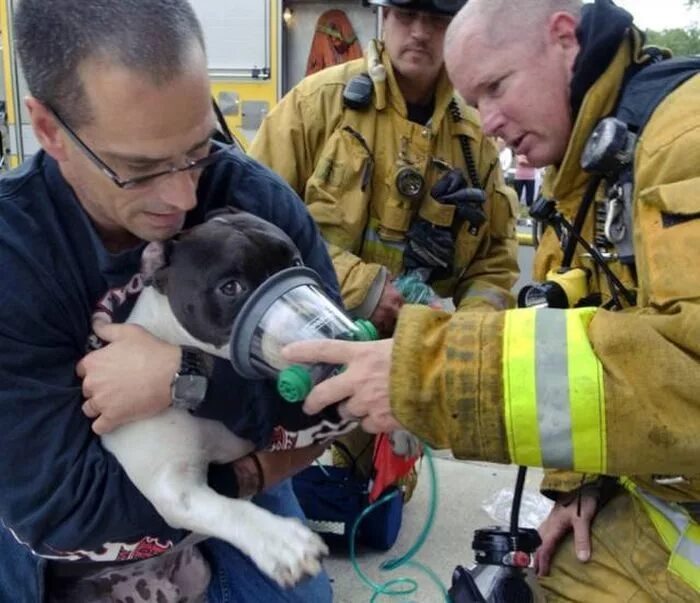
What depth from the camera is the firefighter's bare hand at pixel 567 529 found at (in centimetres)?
228

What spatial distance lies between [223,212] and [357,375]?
56 cm

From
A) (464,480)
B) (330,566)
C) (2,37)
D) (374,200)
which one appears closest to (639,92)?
(374,200)

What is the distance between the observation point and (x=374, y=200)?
148 inches

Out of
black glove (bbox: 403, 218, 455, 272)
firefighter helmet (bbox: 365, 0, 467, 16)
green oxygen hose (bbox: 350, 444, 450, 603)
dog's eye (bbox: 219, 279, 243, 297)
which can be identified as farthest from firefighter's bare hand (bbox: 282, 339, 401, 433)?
firefighter helmet (bbox: 365, 0, 467, 16)

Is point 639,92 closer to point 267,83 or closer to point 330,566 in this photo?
point 330,566

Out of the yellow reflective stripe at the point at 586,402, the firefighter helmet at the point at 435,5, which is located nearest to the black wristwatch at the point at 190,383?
the yellow reflective stripe at the point at 586,402

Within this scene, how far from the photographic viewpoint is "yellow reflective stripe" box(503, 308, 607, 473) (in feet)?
4.77

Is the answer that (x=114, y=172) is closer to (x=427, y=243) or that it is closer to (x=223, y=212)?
(x=223, y=212)

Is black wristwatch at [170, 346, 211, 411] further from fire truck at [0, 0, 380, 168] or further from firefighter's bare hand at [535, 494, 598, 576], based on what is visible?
fire truck at [0, 0, 380, 168]

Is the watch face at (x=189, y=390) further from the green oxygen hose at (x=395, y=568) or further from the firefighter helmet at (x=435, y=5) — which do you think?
the firefighter helmet at (x=435, y=5)

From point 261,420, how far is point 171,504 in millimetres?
305

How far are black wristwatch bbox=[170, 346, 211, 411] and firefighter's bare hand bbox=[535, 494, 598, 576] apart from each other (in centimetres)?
118

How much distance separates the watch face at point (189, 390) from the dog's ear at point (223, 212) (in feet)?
1.19

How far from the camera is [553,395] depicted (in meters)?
1.46
